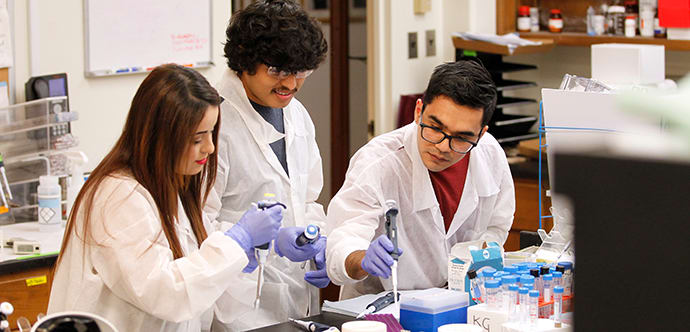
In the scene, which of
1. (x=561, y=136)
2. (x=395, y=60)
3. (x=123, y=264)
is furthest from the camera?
(x=395, y=60)

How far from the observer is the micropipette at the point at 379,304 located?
1.92 m

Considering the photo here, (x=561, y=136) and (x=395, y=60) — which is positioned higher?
(x=395, y=60)

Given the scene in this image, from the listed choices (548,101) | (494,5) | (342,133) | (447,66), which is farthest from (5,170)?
(494,5)

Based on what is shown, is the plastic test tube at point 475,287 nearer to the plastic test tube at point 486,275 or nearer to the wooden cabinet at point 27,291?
the plastic test tube at point 486,275

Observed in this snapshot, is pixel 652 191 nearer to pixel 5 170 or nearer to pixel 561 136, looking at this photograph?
pixel 561 136

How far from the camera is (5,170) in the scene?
2.91 m

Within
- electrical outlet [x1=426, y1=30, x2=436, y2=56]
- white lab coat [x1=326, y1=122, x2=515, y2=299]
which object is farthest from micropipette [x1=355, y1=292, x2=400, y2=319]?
electrical outlet [x1=426, y1=30, x2=436, y2=56]

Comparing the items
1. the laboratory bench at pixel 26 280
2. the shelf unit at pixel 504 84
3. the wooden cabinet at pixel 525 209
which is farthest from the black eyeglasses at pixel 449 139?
the shelf unit at pixel 504 84

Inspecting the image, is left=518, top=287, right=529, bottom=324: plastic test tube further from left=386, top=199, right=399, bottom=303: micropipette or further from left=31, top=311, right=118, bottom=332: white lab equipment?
left=31, top=311, right=118, bottom=332: white lab equipment

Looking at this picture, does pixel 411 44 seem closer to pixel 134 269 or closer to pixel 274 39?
pixel 274 39

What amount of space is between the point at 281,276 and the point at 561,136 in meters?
0.90

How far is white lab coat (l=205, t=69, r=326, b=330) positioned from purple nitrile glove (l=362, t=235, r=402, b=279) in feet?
1.45

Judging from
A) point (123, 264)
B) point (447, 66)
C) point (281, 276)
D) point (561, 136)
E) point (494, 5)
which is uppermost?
point (494, 5)

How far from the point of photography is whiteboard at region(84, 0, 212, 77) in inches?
127
